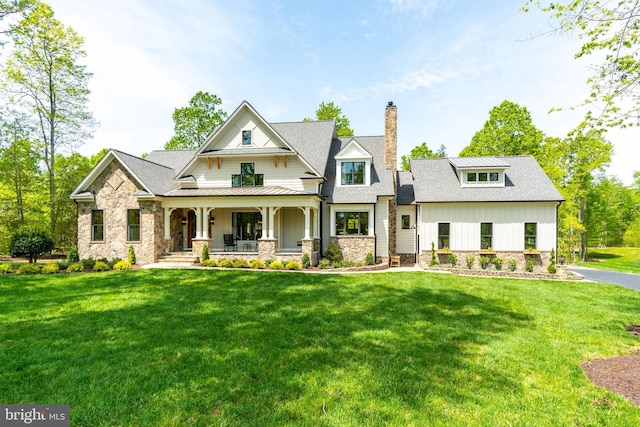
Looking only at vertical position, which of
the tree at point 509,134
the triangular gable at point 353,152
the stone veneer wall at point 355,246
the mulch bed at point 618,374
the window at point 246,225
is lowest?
the mulch bed at point 618,374

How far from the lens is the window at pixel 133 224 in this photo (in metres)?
16.5

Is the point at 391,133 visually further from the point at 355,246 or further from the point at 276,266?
the point at 276,266

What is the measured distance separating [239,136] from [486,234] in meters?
15.5

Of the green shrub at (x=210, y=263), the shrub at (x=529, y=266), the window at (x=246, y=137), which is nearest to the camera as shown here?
the green shrub at (x=210, y=263)

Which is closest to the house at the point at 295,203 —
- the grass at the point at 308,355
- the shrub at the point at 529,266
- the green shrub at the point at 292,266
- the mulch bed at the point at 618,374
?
the shrub at the point at 529,266

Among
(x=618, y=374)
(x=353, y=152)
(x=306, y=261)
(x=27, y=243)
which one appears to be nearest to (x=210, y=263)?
(x=306, y=261)

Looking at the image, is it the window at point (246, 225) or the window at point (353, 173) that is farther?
the window at point (246, 225)

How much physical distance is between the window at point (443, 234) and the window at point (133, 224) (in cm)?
1720

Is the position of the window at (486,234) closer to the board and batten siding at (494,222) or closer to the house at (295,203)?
the house at (295,203)

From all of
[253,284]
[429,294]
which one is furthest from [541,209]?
[253,284]

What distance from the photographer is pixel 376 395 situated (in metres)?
3.79

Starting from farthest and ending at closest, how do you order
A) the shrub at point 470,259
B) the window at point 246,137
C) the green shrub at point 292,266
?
the window at point 246,137 → the shrub at point 470,259 → the green shrub at point 292,266

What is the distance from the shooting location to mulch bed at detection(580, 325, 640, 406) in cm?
413

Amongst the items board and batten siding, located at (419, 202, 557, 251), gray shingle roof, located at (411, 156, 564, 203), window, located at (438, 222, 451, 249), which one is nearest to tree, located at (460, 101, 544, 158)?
gray shingle roof, located at (411, 156, 564, 203)
